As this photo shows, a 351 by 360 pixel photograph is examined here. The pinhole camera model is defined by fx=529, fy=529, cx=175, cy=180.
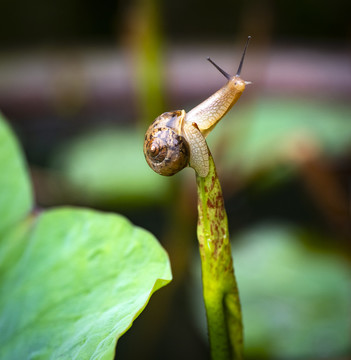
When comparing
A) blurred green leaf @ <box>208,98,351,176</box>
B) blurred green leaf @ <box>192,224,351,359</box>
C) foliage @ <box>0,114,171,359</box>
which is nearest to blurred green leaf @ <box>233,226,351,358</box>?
blurred green leaf @ <box>192,224,351,359</box>

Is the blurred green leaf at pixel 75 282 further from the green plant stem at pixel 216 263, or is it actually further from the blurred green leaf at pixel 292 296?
the blurred green leaf at pixel 292 296

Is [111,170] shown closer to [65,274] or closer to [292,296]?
[292,296]

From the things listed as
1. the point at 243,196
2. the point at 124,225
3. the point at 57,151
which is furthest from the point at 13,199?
the point at 57,151

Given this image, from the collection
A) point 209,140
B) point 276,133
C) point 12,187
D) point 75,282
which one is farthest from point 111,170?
point 75,282

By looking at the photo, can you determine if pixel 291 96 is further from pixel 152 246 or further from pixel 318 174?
pixel 152 246

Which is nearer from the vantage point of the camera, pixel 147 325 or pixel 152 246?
pixel 152 246

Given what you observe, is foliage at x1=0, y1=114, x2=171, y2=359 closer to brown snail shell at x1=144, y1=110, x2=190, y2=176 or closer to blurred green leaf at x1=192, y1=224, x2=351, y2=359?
brown snail shell at x1=144, y1=110, x2=190, y2=176
